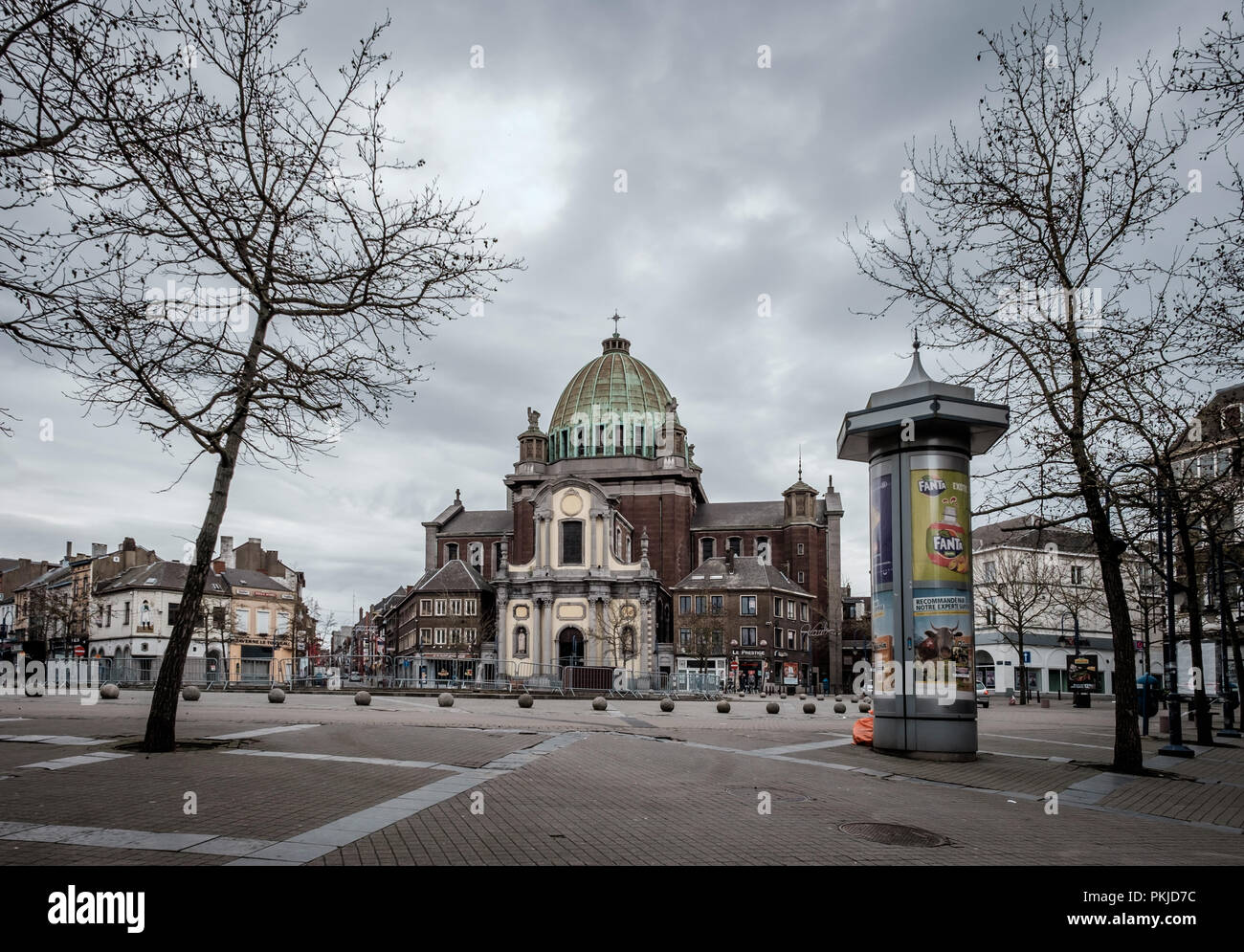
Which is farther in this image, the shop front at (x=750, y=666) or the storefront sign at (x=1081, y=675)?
the shop front at (x=750, y=666)

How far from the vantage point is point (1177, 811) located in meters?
12.9

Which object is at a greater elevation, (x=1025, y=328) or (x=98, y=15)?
(x=98, y=15)

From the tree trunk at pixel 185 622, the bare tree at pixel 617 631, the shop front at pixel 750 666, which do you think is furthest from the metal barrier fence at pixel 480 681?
the tree trunk at pixel 185 622

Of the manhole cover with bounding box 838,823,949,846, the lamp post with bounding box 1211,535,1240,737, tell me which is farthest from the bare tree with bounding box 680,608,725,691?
the manhole cover with bounding box 838,823,949,846

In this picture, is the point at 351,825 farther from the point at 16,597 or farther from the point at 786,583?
the point at 16,597

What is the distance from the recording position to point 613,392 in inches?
3625

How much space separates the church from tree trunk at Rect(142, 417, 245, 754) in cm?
5794

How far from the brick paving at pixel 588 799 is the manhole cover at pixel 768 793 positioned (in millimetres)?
59

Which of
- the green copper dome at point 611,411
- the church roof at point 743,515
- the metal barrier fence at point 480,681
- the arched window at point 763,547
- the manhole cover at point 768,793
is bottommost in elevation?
the metal barrier fence at point 480,681

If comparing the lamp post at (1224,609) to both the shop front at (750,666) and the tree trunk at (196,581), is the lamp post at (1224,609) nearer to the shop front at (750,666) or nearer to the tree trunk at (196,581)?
the tree trunk at (196,581)

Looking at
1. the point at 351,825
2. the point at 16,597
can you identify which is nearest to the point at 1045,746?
the point at 351,825

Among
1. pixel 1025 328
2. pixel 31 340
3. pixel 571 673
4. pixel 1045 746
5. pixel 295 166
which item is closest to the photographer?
pixel 31 340

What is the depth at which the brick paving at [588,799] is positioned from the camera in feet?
27.1
